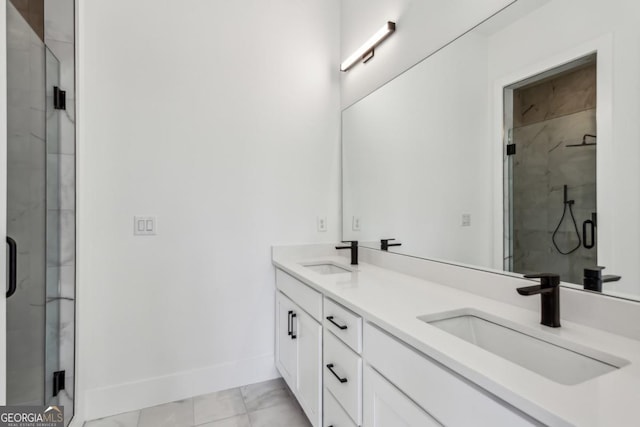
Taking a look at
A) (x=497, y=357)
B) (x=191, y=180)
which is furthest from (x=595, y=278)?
(x=191, y=180)

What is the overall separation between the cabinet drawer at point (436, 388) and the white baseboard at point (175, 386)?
1334mm

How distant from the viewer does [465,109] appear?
150 centimetres

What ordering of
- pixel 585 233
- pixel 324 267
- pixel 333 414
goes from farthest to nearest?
pixel 324 267 < pixel 333 414 < pixel 585 233

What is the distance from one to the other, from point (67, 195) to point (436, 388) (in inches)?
73.5

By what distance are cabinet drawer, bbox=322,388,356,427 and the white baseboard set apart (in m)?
0.85

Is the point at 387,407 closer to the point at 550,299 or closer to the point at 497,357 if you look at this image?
the point at 497,357

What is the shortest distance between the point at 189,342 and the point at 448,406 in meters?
1.71

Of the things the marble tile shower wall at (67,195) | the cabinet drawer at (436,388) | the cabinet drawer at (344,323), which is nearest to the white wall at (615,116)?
the cabinet drawer at (436,388)

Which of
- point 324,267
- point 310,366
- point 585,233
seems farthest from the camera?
point 324,267

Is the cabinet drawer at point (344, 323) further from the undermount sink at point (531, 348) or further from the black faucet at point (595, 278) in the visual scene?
Result: the black faucet at point (595, 278)

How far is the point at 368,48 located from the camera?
212cm

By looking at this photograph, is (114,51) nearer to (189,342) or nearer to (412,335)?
(189,342)

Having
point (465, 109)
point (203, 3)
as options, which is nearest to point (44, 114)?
point (203, 3)

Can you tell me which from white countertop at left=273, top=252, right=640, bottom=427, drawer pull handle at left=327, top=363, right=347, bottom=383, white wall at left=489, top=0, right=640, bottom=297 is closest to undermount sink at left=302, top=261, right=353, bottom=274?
white countertop at left=273, top=252, right=640, bottom=427
